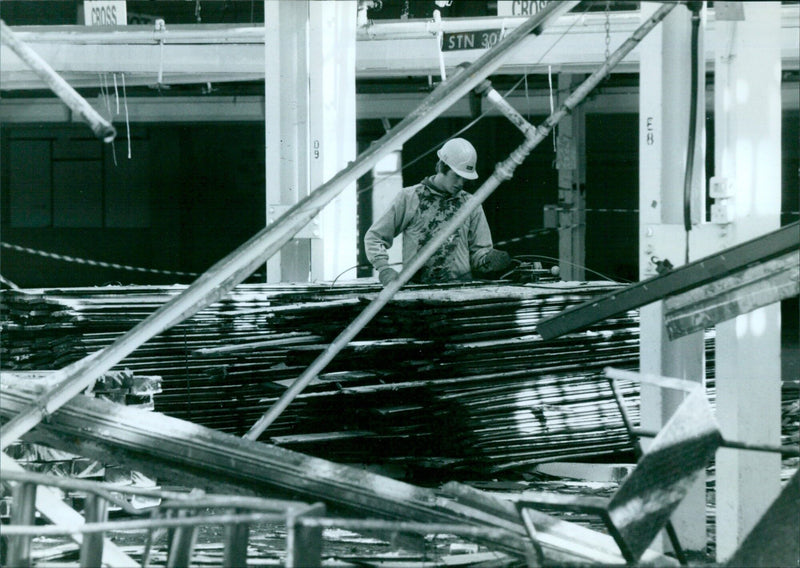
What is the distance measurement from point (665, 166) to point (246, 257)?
2.33 meters

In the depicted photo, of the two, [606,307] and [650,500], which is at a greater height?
[606,307]

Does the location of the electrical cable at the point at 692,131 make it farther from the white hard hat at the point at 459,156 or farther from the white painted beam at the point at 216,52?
the white painted beam at the point at 216,52

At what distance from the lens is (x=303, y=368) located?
8148 mm

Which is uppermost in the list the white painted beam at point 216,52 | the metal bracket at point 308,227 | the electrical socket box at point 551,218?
the white painted beam at point 216,52

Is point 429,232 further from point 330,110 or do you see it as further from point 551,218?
point 551,218

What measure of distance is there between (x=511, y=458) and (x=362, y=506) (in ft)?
10.5

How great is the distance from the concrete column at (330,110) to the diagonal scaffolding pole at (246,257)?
4.89 meters

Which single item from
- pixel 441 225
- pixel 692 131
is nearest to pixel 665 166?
pixel 692 131

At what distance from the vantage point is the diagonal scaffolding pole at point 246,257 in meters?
4.66

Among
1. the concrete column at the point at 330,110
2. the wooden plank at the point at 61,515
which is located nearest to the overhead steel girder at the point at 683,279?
the wooden plank at the point at 61,515

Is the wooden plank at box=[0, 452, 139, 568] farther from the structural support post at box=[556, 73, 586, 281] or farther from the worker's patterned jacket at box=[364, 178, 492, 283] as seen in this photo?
the structural support post at box=[556, 73, 586, 281]

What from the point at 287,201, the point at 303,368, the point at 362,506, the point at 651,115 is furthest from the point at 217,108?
the point at 362,506

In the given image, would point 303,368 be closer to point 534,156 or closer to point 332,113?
point 332,113

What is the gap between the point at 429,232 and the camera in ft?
28.6
